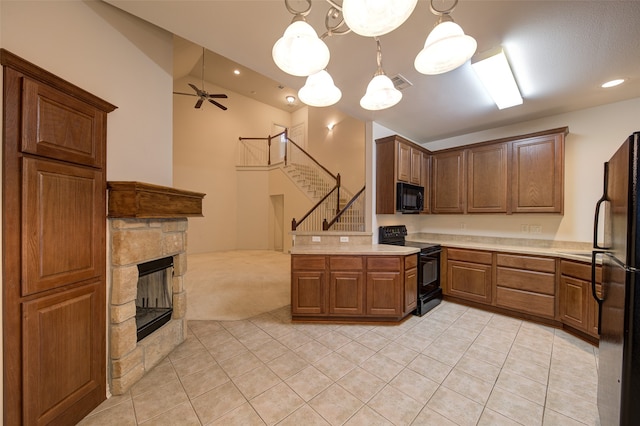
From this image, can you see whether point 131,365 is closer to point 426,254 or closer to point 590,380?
point 426,254

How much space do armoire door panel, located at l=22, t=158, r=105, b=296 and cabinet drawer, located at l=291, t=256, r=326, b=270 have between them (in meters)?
1.79

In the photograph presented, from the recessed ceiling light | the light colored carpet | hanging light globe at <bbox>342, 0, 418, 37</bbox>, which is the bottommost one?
the light colored carpet

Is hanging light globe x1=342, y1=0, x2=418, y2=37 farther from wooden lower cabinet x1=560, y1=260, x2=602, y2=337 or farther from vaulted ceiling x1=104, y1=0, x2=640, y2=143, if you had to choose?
wooden lower cabinet x1=560, y1=260, x2=602, y2=337

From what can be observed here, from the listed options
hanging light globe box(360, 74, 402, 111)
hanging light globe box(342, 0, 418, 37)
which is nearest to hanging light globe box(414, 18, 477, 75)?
hanging light globe box(360, 74, 402, 111)

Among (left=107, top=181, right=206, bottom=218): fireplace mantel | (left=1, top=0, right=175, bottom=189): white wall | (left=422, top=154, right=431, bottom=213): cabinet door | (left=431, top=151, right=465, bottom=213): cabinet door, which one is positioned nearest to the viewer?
(left=1, top=0, right=175, bottom=189): white wall

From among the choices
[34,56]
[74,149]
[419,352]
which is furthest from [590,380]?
[34,56]

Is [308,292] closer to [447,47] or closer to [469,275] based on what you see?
[469,275]

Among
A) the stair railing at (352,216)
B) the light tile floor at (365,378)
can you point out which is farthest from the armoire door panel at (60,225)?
the stair railing at (352,216)

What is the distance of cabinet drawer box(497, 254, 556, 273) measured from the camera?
2939 mm

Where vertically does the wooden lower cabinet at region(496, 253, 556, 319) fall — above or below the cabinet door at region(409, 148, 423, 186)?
below

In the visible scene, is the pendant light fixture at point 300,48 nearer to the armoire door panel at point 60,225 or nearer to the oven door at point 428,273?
the armoire door panel at point 60,225

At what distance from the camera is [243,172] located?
27.3 ft

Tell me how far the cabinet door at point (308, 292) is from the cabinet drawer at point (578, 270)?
2837mm

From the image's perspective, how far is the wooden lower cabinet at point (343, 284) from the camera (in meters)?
2.95
